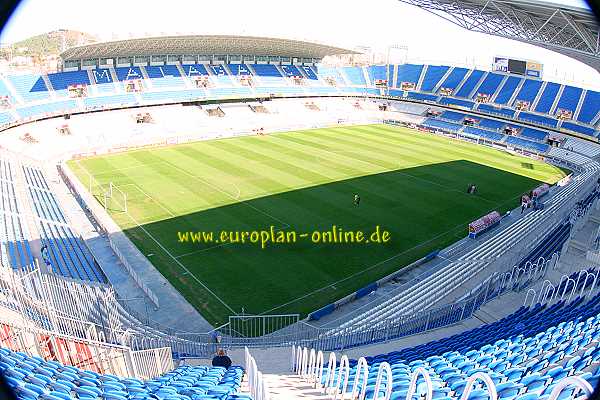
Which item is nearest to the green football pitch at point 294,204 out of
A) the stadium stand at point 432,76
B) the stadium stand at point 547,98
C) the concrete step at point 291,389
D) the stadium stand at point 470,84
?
the concrete step at point 291,389

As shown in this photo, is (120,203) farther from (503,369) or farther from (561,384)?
(561,384)

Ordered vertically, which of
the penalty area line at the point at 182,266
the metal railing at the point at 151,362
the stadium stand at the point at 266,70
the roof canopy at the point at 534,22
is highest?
the stadium stand at the point at 266,70

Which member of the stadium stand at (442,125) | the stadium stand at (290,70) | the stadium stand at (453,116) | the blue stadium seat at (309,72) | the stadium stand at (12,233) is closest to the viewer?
the stadium stand at (12,233)

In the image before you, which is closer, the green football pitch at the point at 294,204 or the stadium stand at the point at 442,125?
the green football pitch at the point at 294,204

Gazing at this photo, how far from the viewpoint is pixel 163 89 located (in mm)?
54625

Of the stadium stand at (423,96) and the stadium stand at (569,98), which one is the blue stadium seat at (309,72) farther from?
the stadium stand at (569,98)

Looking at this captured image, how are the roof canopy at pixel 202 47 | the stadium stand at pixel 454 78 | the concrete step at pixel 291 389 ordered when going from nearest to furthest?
the concrete step at pixel 291 389, the roof canopy at pixel 202 47, the stadium stand at pixel 454 78

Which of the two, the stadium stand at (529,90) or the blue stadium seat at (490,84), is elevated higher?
the blue stadium seat at (490,84)

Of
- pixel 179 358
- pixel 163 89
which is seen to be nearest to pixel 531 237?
pixel 179 358

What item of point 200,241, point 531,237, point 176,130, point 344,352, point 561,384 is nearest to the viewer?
point 561,384

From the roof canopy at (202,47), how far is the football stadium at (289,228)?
1.58ft

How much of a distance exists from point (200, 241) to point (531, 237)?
1690 centimetres

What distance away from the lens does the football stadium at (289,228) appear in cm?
895

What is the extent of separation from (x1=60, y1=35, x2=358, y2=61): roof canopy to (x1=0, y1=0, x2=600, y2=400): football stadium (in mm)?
481
